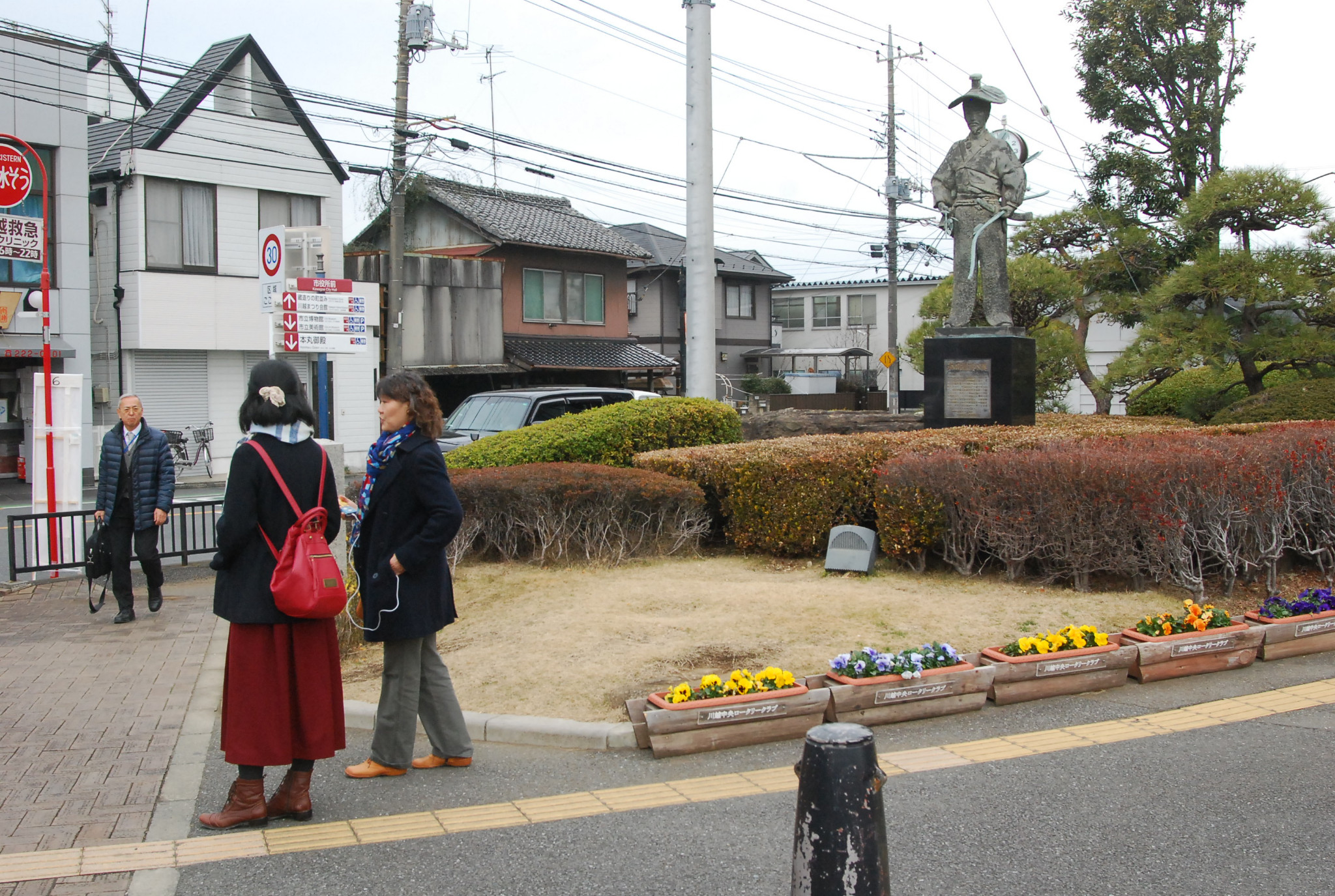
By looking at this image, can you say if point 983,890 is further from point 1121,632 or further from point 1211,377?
point 1211,377

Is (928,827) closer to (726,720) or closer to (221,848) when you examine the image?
(726,720)

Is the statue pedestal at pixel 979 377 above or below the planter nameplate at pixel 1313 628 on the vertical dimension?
above

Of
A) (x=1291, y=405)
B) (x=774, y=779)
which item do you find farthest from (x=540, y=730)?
(x=1291, y=405)

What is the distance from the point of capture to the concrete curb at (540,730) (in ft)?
17.2

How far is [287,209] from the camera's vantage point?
995 inches

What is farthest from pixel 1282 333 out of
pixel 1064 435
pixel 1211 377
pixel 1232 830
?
pixel 1232 830

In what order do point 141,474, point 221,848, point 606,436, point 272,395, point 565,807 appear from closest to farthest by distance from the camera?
1. point 221,848
2. point 272,395
3. point 565,807
4. point 141,474
5. point 606,436

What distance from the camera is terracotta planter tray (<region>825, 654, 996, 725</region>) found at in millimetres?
5430

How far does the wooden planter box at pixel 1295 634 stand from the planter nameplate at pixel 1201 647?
316 mm

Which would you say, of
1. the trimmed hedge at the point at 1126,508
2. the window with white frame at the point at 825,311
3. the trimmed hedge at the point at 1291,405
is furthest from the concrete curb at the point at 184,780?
the window with white frame at the point at 825,311

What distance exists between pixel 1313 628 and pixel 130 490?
28.1 ft

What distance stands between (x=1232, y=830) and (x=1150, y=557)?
13.0ft

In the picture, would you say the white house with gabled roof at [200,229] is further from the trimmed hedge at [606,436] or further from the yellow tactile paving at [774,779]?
the yellow tactile paving at [774,779]

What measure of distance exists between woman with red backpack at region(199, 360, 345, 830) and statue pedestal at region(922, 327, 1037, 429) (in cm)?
958
